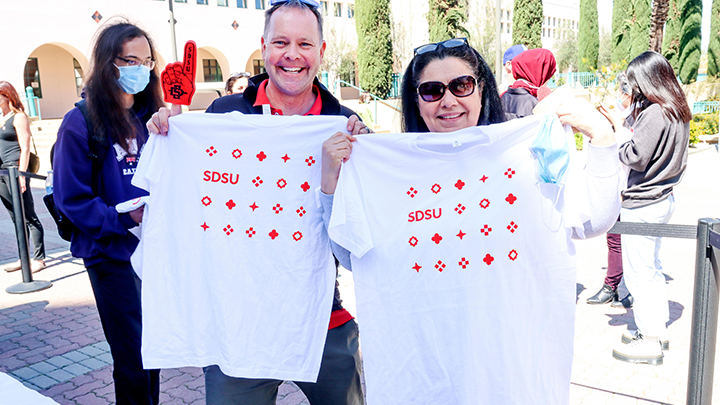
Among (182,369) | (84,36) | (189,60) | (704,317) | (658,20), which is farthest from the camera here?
(84,36)

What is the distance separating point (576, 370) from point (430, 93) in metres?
2.91

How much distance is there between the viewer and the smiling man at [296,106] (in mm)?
2277

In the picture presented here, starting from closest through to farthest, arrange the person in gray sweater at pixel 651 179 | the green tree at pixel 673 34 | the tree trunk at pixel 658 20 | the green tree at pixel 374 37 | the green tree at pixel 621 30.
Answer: the person in gray sweater at pixel 651 179
the tree trunk at pixel 658 20
the green tree at pixel 374 37
the green tree at pixel 673 34
the green tree at pixel 621 30

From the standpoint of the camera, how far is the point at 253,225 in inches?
92.0

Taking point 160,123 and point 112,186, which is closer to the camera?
point 160,123

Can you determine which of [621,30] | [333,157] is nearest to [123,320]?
[333,157]

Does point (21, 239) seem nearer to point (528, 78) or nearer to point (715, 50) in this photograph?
point (528, 78)

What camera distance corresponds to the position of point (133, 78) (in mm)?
2992

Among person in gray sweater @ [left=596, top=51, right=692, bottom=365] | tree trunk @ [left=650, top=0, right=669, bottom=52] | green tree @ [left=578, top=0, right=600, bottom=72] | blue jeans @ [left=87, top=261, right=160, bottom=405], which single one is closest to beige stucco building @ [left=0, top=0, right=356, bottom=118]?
green tree @ [left=578, top=0, right=600, bottom=72]

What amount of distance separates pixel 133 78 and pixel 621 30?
114ft

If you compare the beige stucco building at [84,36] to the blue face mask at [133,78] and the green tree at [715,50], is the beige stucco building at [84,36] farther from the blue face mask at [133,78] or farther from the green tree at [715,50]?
the green tree at [715,50]

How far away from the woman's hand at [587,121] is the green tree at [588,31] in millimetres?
36499

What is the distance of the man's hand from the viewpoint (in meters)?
2.34

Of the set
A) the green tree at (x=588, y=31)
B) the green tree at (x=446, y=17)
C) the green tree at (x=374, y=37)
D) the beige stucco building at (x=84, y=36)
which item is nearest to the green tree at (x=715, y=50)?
the green tree at (x=588, y=31)
